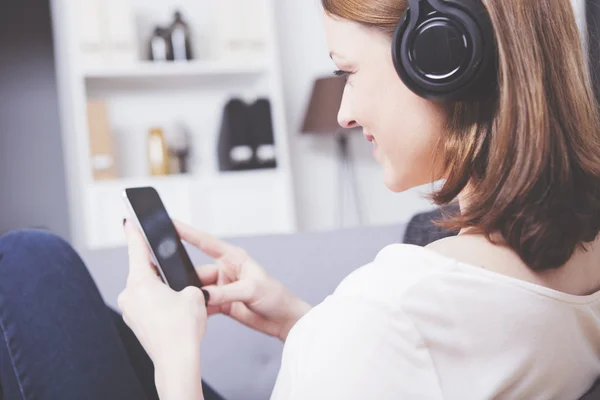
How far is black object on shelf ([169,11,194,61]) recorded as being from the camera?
3.21 meters

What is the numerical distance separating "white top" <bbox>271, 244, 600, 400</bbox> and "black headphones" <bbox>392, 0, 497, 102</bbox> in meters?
0.15

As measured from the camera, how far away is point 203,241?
1087 millimetres

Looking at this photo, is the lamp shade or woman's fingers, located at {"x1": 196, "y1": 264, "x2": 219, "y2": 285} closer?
woman's fingers, located at {"x1": 196, "y1": 264, "x2": 219, "y2": 285}

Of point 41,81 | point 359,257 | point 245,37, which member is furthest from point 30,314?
point 41,81

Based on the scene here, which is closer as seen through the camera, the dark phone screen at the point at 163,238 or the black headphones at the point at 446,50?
the black headphones at the point at 446,50

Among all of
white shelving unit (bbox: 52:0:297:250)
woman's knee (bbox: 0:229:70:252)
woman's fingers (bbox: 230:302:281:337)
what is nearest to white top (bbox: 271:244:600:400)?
woman's fingers (bbox: 230:302:281:337)

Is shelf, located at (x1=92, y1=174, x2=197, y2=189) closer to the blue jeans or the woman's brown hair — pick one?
→ the blue jeans

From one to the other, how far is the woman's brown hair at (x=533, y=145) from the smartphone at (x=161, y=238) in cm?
42

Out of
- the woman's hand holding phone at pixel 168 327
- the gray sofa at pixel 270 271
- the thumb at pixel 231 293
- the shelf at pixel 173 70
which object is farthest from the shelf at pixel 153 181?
the woman's hand holding phone at pixel 168 327

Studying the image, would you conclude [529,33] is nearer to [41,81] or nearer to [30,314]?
[30,314]

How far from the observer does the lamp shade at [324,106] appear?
3301mm

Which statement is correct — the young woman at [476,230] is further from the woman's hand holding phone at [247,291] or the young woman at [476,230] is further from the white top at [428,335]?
the woman's hand holding phone at [247,291]

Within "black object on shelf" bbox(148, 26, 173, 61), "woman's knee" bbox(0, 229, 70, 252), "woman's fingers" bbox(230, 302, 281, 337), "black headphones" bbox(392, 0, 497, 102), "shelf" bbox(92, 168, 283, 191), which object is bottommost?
"woman's fingers" bbox(230, 302, 281, 337)

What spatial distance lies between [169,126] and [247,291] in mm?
2484
